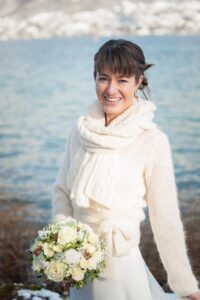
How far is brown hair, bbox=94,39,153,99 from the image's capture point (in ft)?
6.89

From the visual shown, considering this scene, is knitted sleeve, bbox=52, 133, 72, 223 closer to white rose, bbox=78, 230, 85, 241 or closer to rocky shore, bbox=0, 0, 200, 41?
white rose, bbox=78, 230, 85, 241

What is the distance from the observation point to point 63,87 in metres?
22.4

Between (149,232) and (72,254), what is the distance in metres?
4.03

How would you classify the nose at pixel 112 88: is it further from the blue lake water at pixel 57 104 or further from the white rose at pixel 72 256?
the blue lake water at pixel 57 104

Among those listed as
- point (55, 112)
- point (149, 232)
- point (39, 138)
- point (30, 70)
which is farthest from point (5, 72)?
point (149, 232)

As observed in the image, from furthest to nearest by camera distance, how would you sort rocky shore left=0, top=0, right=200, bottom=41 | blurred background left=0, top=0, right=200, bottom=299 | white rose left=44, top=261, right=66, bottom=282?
rocky shore left=0, top=0, right=200, bottom=41
blurred background left=0, top=0, right=200, bottom=299
white rose left=44, top=261, right=66, bottom=282

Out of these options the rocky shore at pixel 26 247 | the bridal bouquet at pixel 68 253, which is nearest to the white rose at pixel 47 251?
the bridal bouquet at pixel 68 253

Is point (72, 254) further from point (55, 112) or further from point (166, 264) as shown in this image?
point (55, 112)

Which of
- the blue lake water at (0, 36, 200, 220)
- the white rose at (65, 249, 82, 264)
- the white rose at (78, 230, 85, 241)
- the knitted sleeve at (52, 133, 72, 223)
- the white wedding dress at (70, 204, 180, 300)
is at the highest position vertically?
the blue lake water at (0, 36, 200, 220)

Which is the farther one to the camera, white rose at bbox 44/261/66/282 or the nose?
the nose

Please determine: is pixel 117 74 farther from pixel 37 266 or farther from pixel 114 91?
pixel 37 266

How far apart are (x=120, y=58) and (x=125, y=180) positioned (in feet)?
1.49

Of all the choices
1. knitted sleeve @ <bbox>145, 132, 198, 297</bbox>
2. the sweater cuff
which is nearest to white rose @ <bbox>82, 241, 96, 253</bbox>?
knitted sleeve @ <bbox>145, 132, 198, 297</bbox>

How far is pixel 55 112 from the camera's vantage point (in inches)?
739
